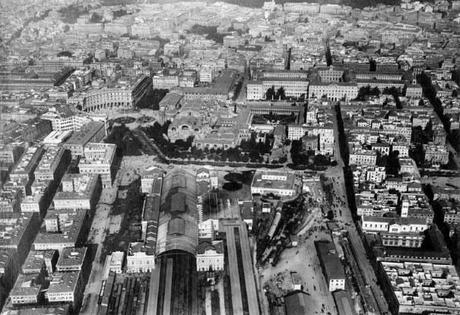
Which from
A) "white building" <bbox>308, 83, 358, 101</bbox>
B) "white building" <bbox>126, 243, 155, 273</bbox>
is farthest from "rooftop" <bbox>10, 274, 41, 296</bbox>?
"white building" <bbox>308, 83, 358, 101</bbox>

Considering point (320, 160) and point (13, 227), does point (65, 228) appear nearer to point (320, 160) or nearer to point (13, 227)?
point (13, 227)

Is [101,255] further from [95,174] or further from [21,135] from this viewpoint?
[21,135]

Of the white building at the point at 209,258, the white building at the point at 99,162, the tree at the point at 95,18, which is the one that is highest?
the tree at the point at 95,18

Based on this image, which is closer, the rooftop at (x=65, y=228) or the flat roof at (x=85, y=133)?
the rooftop at (x=65, y=228)

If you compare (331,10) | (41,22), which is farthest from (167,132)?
(331,10)

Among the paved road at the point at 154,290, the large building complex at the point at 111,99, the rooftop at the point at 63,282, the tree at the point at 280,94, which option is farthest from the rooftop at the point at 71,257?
the tree at the point at 280,94

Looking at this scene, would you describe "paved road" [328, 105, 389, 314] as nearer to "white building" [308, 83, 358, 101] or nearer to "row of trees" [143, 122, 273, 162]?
"row of trees" [143, 122, 273, 162]

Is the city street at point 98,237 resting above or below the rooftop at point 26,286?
above

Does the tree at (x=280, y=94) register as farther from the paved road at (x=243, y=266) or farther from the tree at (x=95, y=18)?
the tree at (x=95, y=18)
